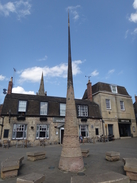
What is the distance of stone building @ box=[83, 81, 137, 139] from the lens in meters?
22.2

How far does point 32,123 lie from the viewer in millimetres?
17500

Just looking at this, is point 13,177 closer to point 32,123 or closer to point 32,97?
point 32,123

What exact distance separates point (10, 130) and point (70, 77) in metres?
13.4

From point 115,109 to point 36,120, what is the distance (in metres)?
14.0

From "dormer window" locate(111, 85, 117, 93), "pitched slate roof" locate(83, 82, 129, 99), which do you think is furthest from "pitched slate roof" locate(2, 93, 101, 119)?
"dormer window" locate(111, 85, 117, 93)

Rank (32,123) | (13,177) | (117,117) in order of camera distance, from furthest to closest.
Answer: (117,117) < (32,123) < (13,177)

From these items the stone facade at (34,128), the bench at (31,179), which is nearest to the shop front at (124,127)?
the stone facade at (34,128)

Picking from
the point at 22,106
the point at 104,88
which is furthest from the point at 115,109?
the point at 22,106

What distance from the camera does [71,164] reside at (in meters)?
5.50

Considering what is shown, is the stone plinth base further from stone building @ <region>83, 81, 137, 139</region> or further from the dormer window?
the dormer window

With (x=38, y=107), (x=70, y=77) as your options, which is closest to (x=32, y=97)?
(x=38, y=107)

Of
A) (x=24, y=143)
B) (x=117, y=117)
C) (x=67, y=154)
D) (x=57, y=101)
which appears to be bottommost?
(x=24, y=143)

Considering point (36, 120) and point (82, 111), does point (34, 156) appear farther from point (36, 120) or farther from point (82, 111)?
point (82, 111)

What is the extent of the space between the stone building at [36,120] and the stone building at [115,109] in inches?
107
